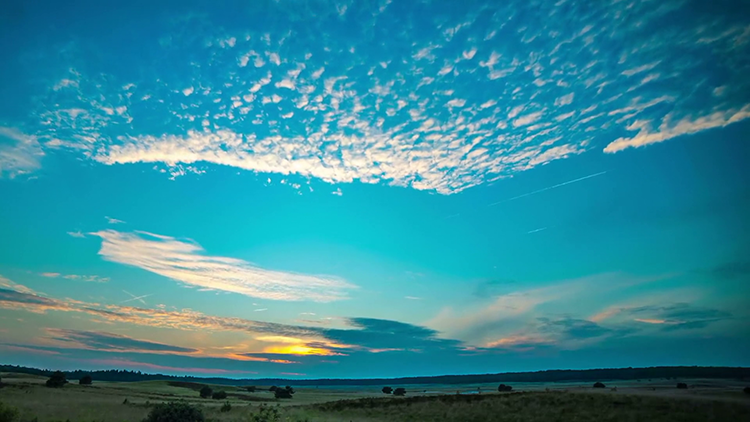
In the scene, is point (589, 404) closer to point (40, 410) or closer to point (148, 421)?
point (148, 421)

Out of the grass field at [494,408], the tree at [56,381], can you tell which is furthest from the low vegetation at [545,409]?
the tree at [56,381]

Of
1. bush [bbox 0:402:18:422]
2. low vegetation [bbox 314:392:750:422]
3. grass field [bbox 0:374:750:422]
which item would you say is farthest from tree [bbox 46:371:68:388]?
bush [bbox 0:402:18:422]

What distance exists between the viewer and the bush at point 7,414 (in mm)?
17297

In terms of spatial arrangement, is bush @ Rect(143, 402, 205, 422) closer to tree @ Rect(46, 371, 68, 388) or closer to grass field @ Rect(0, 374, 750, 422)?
grass field @ Rect(0, 374, 750, 422)

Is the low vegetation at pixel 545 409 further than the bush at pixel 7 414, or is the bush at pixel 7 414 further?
the low vegetation at pixel 545 409

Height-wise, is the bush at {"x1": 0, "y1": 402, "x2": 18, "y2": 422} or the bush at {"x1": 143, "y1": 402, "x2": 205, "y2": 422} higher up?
the bush at {"x1": 0, "y1": 402, "x2": 18, "y2": 422}

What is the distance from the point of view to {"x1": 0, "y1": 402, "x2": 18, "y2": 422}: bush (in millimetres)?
17297

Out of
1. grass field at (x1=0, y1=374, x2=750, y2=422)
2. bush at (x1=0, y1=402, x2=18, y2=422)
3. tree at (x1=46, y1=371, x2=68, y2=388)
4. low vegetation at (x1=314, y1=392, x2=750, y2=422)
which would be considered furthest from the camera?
tree at (x1=46, y1=371, x2=68, y2=388)

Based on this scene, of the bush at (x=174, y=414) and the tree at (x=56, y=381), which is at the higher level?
the bush at (x=174, y=414)

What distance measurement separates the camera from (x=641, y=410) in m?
31.7

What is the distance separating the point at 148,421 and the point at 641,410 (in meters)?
34.1

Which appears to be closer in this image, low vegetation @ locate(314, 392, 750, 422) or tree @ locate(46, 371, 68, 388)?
low vegetation @ locate(314, 392, 750, 422)

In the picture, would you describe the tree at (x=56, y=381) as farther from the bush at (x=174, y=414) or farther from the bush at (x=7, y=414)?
the bush at (x=7, y=414)

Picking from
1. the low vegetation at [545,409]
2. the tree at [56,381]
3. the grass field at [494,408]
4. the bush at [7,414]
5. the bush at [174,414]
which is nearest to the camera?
the bush at [7,414]
